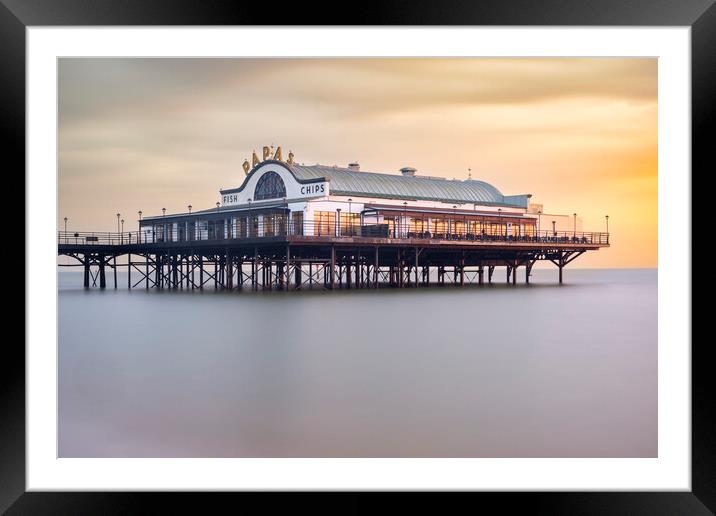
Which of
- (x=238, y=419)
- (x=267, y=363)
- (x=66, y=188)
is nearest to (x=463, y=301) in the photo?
(x=267, y=363)

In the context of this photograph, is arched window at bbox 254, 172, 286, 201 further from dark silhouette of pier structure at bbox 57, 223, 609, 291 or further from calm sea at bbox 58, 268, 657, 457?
calm sea at bbox 58, 268, 657, 457

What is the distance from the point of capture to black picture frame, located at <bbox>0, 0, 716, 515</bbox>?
4312 millimetres

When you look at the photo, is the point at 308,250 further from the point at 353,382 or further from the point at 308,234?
the point at 353,382

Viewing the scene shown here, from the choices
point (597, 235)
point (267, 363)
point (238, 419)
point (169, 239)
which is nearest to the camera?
point (238, 419)

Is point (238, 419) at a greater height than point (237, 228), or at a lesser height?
lesser
